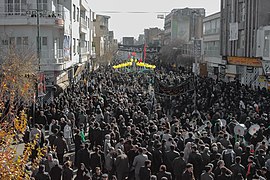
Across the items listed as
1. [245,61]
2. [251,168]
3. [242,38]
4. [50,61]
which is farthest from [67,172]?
[242,38]

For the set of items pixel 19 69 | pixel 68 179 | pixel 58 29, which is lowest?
pixel 68 179

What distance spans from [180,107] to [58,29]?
14.2 metres

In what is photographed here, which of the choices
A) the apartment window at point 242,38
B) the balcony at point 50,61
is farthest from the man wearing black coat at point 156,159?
the apartment window at point 242,38

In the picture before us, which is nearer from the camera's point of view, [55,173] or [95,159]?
[55,173]

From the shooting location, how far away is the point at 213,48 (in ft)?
216

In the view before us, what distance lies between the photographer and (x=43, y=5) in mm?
35438

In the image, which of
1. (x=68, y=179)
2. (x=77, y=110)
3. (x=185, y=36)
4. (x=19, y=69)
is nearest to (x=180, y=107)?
(x=77, y=110)

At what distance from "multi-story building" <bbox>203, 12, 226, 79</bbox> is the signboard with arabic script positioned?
4.17 metres

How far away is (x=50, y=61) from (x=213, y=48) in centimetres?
3505

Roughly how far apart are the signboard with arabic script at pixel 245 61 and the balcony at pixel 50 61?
15.9 m

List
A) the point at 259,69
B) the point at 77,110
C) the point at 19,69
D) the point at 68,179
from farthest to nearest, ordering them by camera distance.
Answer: the point at 259,69
the point at 19,69
the point at 77,110
the point at 68,179

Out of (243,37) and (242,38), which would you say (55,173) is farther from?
(242,38)

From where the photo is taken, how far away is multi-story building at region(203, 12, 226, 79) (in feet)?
193

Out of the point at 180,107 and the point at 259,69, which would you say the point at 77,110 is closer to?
the point at 180,107
